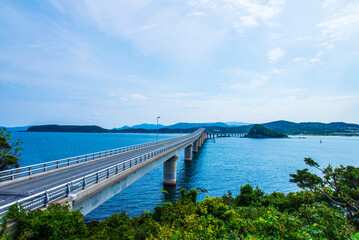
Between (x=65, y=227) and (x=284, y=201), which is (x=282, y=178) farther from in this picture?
(x=65, y=227)

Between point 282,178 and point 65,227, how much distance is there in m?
46.4

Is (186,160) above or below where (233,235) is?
below

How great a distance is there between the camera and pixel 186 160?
231 feet

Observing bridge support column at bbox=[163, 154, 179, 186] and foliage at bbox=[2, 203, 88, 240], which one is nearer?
foliage at bbox=[2, 203, 88, 240]

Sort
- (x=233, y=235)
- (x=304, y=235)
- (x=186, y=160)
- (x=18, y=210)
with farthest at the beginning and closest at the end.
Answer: (x=186, y=160) < (x=18, y=210) < (x=233, y=235) < (x=304, y=235)

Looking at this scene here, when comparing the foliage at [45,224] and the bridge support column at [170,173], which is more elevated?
the foliage at [45,224]

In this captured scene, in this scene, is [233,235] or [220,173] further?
[220,173]

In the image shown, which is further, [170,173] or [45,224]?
[170,173]

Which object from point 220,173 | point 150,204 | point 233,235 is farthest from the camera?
point 220,173

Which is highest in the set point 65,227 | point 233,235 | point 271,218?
point 271,218

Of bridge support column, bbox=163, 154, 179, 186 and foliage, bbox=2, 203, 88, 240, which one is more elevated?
foliage, bbox=2, 203, 88, 240

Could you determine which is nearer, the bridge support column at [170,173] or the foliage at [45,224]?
the foliage at [45,224]

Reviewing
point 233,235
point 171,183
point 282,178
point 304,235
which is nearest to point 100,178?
point 233,235

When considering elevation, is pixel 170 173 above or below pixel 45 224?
below
